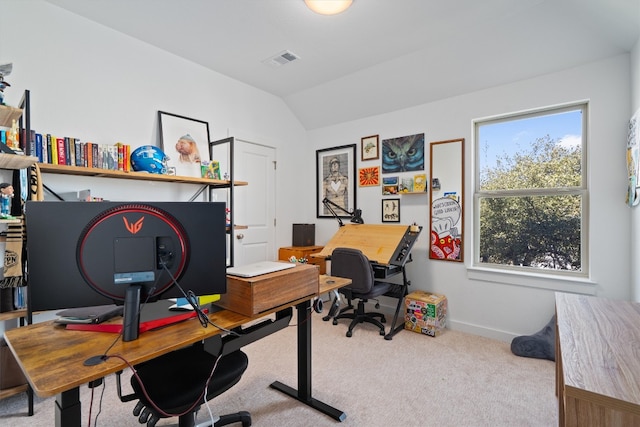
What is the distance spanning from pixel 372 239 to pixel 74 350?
2.91 m

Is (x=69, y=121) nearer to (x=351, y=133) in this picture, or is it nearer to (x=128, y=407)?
(x=128, y=407)

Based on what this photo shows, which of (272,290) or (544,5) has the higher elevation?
(544,5)

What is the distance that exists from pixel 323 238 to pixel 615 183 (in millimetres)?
3115

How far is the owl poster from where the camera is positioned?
11.5 ft

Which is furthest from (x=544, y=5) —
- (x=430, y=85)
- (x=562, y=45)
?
(x=430, y=85)

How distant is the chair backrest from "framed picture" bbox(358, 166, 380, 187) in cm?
117

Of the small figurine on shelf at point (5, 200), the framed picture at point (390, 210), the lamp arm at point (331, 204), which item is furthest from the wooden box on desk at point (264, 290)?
the lamp arm at point (331, 204)

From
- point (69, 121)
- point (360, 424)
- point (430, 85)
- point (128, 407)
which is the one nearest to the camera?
point (360, 424)

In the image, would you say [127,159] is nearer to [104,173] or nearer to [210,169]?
[104,173]

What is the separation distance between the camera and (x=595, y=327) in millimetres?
1325

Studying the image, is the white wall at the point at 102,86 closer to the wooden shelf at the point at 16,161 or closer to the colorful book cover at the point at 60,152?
the colorful book cover at the point at 60,152

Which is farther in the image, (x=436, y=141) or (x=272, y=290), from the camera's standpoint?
(x=436, y=141)

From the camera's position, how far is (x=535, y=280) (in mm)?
2842

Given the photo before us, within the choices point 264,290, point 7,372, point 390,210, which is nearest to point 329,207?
point 390,210
